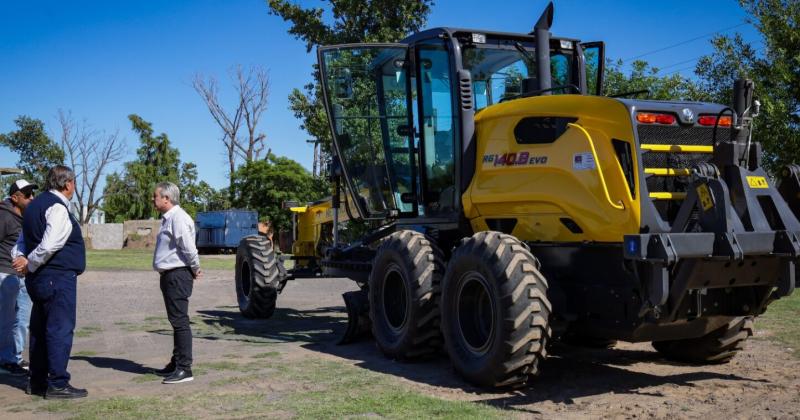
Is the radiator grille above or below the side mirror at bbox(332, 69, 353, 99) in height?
below

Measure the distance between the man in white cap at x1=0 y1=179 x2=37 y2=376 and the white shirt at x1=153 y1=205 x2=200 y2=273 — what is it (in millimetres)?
1574

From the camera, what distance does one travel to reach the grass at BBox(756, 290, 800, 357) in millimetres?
9141

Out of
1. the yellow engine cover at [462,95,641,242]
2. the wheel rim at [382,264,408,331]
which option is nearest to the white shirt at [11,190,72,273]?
the wheel rim at [382,264,408,331]

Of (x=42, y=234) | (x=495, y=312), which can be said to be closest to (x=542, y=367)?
(x=495, y=312)

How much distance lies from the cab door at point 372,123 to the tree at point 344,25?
→ 14.2 metres

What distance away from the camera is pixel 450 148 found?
8320 mm

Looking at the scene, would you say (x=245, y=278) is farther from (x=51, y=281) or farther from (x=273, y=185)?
(x=273, y=185)

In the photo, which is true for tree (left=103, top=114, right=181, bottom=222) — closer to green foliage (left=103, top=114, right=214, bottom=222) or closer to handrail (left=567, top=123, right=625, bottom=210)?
green foliage (left=103, top=114, right=214, bottom=222)

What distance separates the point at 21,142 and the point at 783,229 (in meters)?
67.4

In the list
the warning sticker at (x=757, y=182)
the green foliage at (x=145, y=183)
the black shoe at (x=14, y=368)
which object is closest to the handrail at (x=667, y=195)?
the warning sticker at (x=757, y=182)

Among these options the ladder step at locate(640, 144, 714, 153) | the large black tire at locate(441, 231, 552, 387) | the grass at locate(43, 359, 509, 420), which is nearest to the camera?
the grass at locate(43, 359, 509, 420)

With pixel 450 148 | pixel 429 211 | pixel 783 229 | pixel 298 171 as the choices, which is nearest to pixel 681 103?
pixel 783 229

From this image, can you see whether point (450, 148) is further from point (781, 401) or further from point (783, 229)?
point (781, 401)

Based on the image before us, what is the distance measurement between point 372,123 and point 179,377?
13.2ft
